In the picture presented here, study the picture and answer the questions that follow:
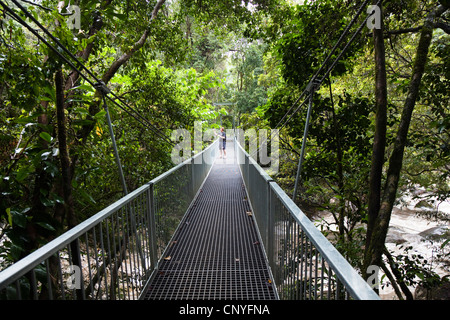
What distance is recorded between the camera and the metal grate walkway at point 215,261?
2707mm

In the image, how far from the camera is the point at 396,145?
9.37 feet

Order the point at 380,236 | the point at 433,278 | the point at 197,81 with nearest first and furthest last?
the point at 380,236 < the point at 433,278 < the point at 197,81

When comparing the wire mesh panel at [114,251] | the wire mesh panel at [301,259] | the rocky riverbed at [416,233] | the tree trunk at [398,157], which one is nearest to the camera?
the wire mesh panel at [301,259]

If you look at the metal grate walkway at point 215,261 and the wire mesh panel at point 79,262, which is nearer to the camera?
the wire mesh panel at point 79,262

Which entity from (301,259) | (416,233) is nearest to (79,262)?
(301,259)

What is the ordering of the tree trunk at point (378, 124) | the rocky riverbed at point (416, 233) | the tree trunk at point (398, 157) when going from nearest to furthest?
the tree trunk at point (398, 157) → the tree trunk at point (378, 124) → the rocky riverbed at point (416, 233)

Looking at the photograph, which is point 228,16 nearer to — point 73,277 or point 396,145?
point 396,145

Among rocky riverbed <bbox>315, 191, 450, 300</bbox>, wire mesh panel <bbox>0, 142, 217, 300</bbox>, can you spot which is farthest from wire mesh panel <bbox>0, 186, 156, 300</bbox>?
rocky riverbed <bbox>315, 191, 450, 300</bbox>

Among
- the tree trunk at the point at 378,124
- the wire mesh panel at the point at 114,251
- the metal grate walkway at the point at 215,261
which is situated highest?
the tree trunk at the point at 378,124

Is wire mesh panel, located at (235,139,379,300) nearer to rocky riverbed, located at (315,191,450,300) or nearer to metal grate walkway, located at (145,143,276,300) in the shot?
metal grate walkway, located at (145,143,276,300)

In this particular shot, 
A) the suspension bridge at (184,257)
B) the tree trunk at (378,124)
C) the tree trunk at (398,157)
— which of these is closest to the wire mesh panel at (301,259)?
the suspension bridge at (184,257)

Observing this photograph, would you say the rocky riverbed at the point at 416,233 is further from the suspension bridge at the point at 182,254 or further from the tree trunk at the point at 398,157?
the tree trunk at the point at 398,157
